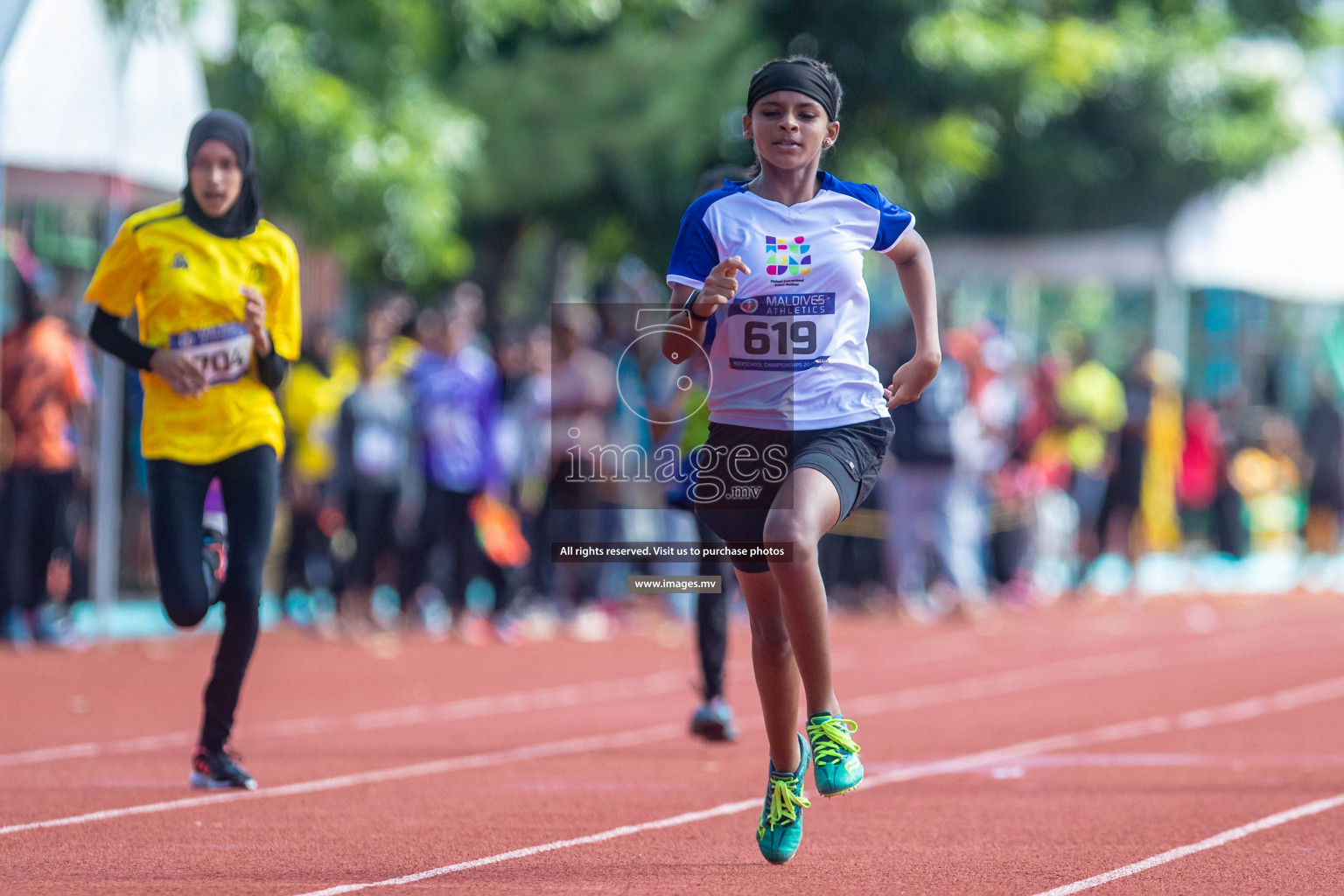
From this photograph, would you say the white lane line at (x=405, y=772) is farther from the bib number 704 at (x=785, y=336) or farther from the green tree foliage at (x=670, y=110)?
the green tree foliage at (x=670, y=110)

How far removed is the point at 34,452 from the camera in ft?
41.8

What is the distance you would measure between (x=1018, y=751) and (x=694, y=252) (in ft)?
12.5

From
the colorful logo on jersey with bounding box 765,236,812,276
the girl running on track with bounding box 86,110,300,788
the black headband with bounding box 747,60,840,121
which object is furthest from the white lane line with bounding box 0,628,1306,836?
the black headband with bounding box 747,60,840,121

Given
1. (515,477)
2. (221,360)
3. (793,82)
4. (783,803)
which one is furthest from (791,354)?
(515,477)

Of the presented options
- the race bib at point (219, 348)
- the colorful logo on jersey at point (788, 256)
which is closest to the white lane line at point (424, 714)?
the race bib at point (219, 348)

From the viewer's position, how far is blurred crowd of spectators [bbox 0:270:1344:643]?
12914mm

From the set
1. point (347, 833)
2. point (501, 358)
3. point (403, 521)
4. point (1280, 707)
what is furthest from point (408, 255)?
point (347, 833)

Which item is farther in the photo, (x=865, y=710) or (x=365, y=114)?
(x=365, y=114)

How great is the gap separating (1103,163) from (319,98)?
1278 centimetres

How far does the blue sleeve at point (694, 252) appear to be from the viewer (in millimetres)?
5559

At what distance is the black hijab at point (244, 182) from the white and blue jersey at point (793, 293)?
2.20 m

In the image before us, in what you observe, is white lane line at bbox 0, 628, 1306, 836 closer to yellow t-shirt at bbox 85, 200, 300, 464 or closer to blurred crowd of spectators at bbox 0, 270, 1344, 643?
yellow t-shirt at bbox 85, 200, 300, 464

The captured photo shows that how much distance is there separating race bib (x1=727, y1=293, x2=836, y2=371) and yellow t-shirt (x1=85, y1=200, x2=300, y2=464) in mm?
2251

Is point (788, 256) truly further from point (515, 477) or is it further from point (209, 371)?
point (515, 477)
